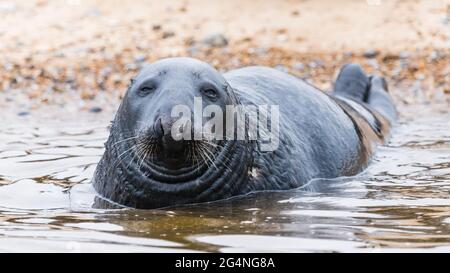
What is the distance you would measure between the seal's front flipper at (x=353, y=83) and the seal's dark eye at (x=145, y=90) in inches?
173

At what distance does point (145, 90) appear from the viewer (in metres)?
5.88

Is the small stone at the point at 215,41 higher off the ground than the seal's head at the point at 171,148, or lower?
higher

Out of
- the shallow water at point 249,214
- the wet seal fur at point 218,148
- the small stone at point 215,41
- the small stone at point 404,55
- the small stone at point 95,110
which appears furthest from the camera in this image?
the small stone at point 215,41

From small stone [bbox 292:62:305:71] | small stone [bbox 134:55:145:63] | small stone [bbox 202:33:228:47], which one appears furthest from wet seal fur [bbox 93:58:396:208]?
small stone [bbox 202:33:228:47]

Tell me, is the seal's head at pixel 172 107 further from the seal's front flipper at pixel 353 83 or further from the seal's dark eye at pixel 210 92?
the seal's front flipper at pixel 353 83

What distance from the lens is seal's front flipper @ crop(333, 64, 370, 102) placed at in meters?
10.1

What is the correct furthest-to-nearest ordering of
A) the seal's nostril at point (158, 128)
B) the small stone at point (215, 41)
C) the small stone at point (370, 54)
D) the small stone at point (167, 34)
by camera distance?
1. the small stone at point (167, 34)
2. the small stone at point (215, 41)
3. the small stone at point (370, 54)
4. the seal's nostril at point (158, 128)

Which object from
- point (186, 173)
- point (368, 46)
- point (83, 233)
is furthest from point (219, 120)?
point (368, 46)

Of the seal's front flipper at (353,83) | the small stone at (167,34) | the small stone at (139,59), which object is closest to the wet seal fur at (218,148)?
the seal's front flipper at (353,83)

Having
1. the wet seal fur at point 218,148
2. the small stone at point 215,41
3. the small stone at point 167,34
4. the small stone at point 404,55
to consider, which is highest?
the small stone at point 167,34

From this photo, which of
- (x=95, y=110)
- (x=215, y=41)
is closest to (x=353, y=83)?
(x=95, y=110)

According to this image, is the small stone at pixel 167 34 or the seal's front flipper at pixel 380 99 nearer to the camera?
the seal's front flipper at pixel 380 99

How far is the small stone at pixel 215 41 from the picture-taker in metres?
13.0

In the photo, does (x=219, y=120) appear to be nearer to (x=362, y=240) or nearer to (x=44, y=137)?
(x=362, y=240)
